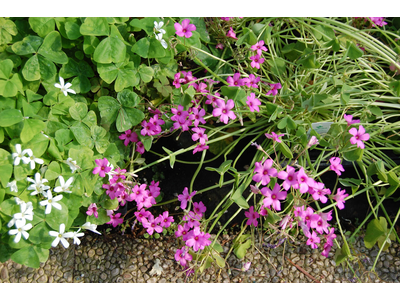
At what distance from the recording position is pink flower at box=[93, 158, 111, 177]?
1380mm

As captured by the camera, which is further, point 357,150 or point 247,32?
point 247,32

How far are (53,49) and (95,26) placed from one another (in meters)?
0.23

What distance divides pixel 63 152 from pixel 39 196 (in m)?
0.21

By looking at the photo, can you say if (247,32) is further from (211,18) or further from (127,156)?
(127,156)

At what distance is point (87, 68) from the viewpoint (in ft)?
5.29

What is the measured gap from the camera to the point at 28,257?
50.9 inches

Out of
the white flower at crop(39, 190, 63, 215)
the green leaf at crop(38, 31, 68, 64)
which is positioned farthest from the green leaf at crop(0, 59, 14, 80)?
the white flower at crop(39, 190, 63, 215)

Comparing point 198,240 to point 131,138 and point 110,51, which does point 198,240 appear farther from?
point 110,51

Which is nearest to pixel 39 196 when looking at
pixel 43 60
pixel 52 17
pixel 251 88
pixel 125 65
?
pixel 43 60

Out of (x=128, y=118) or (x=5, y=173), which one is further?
(x=128, y=118)

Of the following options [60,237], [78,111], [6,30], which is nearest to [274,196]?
[60,237]

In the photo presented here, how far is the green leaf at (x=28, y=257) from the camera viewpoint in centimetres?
128

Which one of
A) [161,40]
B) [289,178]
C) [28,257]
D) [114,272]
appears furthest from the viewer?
[114,272]

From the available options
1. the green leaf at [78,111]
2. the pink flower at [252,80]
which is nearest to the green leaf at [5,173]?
the green leaf at [78,111]
